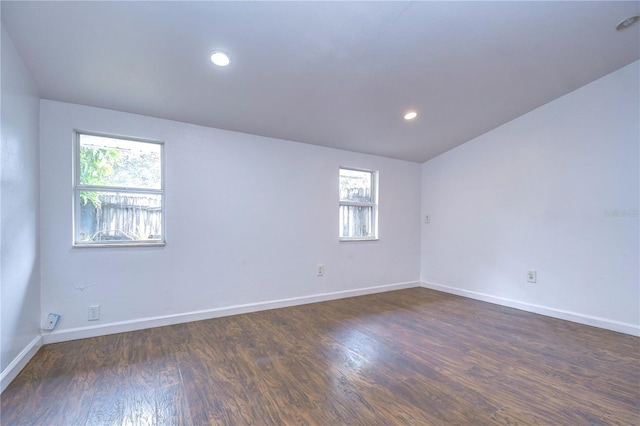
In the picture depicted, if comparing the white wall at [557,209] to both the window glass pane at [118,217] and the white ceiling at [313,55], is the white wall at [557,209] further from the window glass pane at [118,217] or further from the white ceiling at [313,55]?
the window glass pane at [118,217]

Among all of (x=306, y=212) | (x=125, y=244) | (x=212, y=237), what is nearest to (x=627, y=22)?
(x=306, y=212)

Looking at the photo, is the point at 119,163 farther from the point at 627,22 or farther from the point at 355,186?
the point at 627,22

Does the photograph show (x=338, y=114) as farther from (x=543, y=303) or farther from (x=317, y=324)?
(x=543, y=303)

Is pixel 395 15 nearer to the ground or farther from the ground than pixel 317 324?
farther from the ground

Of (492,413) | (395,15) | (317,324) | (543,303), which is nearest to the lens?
(492,413)

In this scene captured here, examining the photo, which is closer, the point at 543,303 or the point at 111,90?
the point at 111,90

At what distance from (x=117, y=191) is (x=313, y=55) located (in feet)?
7.50

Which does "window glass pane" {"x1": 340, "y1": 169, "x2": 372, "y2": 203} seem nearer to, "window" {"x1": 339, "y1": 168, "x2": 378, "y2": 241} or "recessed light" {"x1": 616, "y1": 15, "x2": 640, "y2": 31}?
"window" {"x1": 339, "y1": 168, "x2": 378, "y2": 241}

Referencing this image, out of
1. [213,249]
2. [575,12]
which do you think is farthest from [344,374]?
[575,12]

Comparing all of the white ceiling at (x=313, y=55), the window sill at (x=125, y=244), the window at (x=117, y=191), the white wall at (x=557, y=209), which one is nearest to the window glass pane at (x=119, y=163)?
the window at (x=117, y=191)

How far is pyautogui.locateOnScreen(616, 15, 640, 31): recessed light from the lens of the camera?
214 cm

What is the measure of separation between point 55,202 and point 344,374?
9.47 feet

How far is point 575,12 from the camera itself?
6.77 feet

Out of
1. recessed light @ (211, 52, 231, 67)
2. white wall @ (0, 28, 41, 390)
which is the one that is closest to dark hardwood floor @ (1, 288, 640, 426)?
white wall @ (0, 28, 41, 390)
